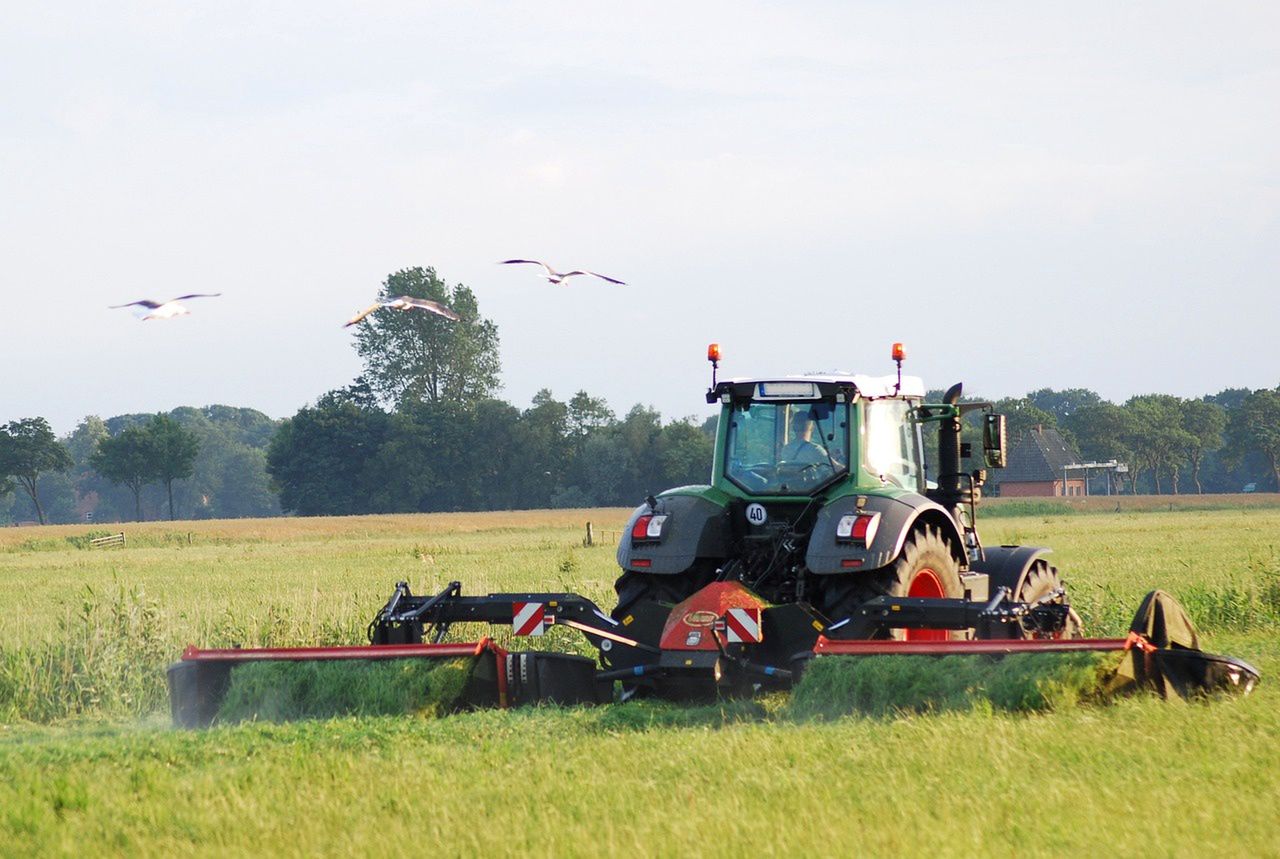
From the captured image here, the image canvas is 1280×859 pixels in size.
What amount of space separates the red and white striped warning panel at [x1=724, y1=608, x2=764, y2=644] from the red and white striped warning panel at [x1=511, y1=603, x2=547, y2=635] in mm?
1712

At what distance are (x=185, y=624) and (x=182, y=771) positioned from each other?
19.6 feet

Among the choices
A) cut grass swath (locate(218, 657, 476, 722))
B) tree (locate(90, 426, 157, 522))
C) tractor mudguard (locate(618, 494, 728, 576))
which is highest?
tree (locate(90, 426, 157, 522))

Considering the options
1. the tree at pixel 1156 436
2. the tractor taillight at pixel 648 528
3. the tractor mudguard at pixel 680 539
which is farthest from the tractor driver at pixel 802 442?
the tree at pixel 1156 436

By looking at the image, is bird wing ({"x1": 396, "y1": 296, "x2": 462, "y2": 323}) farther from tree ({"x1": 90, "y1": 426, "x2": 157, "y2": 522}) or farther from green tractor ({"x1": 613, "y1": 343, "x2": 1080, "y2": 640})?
tree ({"x1": 90, "y1": 426, "x2": 157, "y2": 522})

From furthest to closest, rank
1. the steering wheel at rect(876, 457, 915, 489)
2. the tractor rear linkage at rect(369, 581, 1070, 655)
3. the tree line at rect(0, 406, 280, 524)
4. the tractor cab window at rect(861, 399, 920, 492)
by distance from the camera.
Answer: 1. the tree line at rect(0, 406, 280, 524)
2. the steering wheel at rect(876, 457, 915, 489)
3. the tractor cab window at rect(861, 399, 920, 492)
4. the tractor rear linkage at rect(369, 581, 1070, 655)

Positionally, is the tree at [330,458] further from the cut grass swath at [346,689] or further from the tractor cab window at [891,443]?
the cut grass swath at [346,689]

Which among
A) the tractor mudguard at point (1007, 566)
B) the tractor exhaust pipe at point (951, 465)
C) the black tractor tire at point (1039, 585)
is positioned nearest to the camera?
the black tractor tire at point (1039, 585)

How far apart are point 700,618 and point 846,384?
7.13 ft

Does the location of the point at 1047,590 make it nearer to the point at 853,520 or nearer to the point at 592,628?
the point at 853,520

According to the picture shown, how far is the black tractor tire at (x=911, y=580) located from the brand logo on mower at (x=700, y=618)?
0.91 meters

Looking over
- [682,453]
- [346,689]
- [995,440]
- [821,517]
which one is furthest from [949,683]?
[682,453]

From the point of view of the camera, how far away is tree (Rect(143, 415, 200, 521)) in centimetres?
8481

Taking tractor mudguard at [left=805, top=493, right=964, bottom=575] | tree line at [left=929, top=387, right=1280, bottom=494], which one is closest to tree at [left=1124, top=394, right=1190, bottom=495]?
tree line at [left=929, top=387, right=1280, bottom=494]

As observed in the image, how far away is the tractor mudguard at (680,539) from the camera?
10266mm
